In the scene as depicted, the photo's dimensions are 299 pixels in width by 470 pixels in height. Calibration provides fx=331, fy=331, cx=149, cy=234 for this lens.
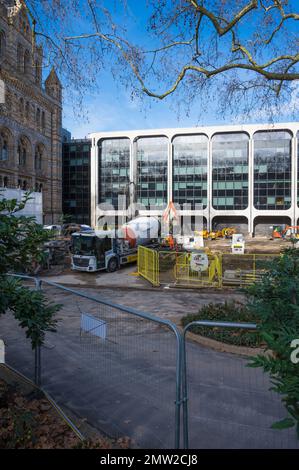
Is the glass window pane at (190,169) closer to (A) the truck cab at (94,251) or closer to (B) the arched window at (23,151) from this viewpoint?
(B) the arched window at (23,151)

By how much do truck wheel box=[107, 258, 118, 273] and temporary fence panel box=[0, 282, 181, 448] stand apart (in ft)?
49.1

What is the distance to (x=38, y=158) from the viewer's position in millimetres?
51062

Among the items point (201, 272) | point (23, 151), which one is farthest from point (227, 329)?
point (23, 151)

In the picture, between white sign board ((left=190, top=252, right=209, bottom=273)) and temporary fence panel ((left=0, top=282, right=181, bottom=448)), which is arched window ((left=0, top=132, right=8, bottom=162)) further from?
temporary fence panel ((left=0, top=282, right=181, bottom=448))

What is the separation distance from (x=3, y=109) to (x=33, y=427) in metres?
5.46

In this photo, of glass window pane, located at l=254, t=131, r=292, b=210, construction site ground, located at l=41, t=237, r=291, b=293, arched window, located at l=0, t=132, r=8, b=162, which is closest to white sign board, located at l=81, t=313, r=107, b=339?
construction site ground, located at l=41, t=237, r=291, b=293

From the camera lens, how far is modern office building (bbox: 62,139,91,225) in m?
68.6

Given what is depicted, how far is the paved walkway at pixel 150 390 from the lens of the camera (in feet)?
14.2

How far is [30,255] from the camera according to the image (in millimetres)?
4137

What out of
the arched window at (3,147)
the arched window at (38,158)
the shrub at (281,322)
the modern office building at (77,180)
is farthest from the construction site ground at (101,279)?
the modern office building at (77,180)

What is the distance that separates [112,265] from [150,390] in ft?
53.4

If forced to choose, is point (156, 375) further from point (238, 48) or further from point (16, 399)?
point (238, 48)

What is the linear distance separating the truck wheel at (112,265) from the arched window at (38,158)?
113 ft
